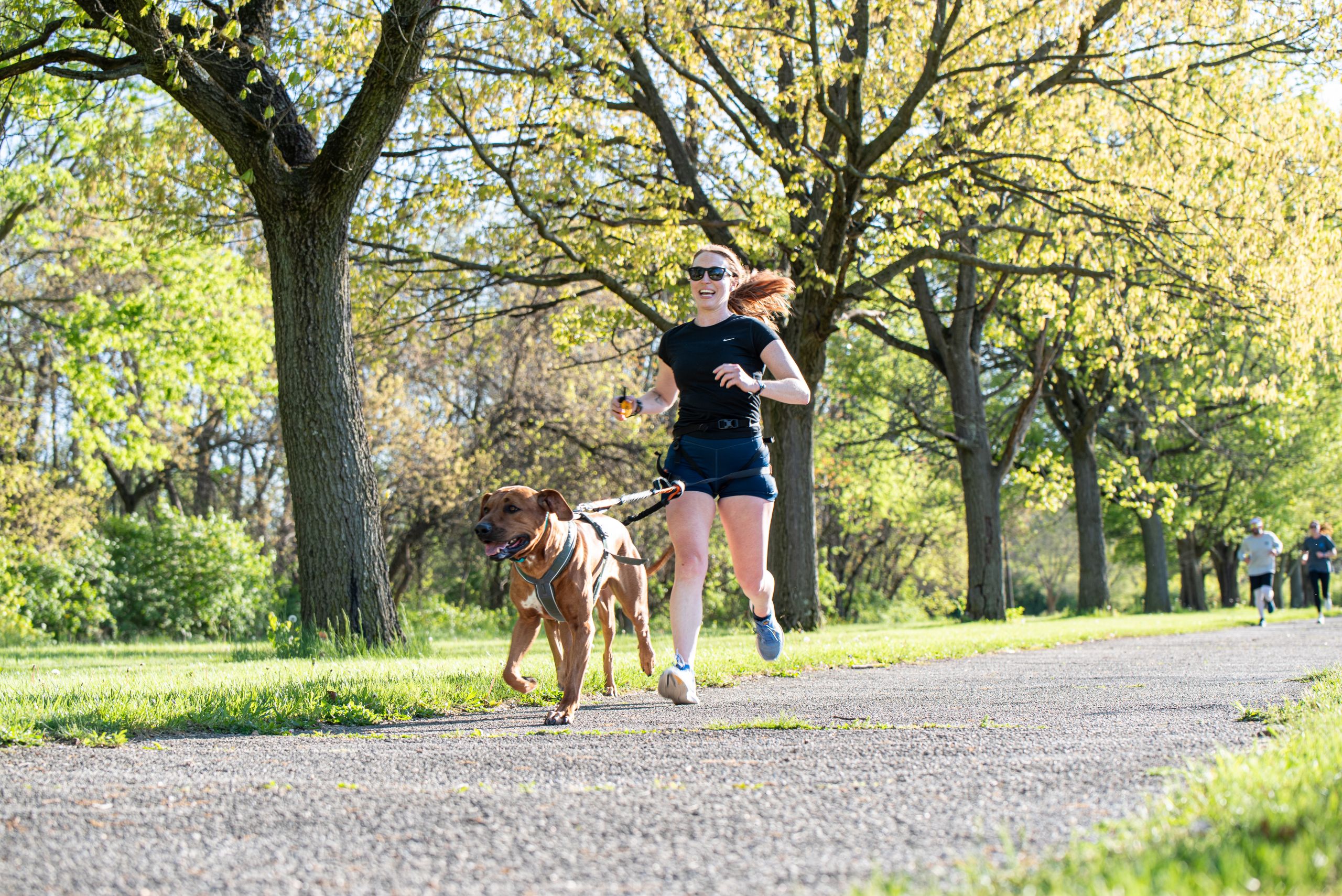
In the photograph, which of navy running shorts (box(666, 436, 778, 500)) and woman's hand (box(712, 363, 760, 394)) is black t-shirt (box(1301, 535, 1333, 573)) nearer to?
navy running shorts (box(666, 436, 778, 500))

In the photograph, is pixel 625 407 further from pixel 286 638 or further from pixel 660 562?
pixel 286 638

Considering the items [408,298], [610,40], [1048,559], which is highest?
[610,40]

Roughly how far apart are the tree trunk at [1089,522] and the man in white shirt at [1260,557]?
19.1ft

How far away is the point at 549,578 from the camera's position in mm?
5766

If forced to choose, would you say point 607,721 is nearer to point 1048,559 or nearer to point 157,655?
point 157,655

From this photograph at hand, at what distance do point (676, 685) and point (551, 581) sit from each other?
2.73 feet

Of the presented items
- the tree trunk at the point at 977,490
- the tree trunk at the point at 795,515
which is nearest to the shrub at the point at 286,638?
the tree trunk at the point at 795,515

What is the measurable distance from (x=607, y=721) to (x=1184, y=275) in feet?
35.5

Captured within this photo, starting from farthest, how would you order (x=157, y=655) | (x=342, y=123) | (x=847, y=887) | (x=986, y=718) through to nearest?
1. (x=157, y=655)
2. (x=342, y=123)
3. (x=986, y=718)
4. (x=847, y=887)

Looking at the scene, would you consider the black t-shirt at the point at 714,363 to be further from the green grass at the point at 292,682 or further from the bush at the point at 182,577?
the bush at the point at 182,577

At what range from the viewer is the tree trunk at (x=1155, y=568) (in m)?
29.0

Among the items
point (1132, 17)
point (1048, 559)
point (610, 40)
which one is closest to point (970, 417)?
point (1132, 17)

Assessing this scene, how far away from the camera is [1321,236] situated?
1304 centimetres

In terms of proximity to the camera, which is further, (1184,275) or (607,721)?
(1184,275)
